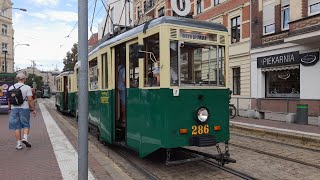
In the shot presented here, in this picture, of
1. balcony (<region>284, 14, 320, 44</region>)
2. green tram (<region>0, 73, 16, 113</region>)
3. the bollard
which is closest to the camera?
balcony (<region>284, 14, 320, 44</region>)

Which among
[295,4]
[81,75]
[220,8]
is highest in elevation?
[220,8]

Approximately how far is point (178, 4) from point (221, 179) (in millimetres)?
3636

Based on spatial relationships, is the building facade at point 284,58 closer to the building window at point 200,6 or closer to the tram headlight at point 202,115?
the building window at point 200,6

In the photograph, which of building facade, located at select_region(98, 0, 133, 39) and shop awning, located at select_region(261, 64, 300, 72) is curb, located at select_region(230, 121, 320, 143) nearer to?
shop awning, located at select_region(261, 64, 300, 72)

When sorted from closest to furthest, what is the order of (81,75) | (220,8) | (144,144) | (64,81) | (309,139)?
1. (81,75)
2. (144,144)
3. (309,139)
4. (64,81)
5. (220,8)

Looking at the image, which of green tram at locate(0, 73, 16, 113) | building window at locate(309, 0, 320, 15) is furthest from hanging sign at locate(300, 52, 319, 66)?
green tram at locate(0, 73, 16, 113)

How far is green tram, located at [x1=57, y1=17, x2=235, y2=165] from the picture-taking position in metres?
6.55

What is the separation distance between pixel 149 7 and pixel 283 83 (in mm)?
23064

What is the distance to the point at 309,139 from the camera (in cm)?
1160

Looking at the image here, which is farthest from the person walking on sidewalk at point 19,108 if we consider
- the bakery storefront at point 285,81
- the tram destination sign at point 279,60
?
the tram destination sign at point 279,60

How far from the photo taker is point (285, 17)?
66.4 feet

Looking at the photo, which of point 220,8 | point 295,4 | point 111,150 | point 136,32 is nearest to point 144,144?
point 136,32

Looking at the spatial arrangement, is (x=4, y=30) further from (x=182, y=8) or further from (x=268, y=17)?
(x=182, y=8)

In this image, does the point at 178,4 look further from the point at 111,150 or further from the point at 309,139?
the point at 309,139
